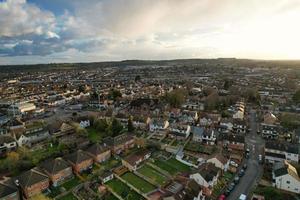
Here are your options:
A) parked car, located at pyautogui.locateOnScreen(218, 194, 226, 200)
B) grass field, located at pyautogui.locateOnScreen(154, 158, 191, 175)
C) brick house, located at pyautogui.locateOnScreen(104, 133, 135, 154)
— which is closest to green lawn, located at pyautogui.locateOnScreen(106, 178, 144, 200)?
grass field, located at pyautogui.locateOnScreen(154, 158, 191, 175)

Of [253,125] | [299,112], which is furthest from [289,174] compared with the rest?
[299,112]

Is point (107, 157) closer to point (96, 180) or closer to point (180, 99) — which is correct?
point (96, 180)

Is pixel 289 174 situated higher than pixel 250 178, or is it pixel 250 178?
pixel 289 174

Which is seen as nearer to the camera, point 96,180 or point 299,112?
point 96,180

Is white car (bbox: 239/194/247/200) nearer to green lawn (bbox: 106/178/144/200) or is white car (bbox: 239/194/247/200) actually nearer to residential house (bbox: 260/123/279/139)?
green lawn (bbox: 106/178/144/200)

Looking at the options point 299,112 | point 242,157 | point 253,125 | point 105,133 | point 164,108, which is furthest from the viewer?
point 164,108

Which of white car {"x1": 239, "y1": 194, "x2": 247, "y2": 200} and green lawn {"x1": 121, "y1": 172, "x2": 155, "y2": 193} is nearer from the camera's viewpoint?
white car {"x1": 239, "y1": 194, "x2": 247, "y2": 200}
